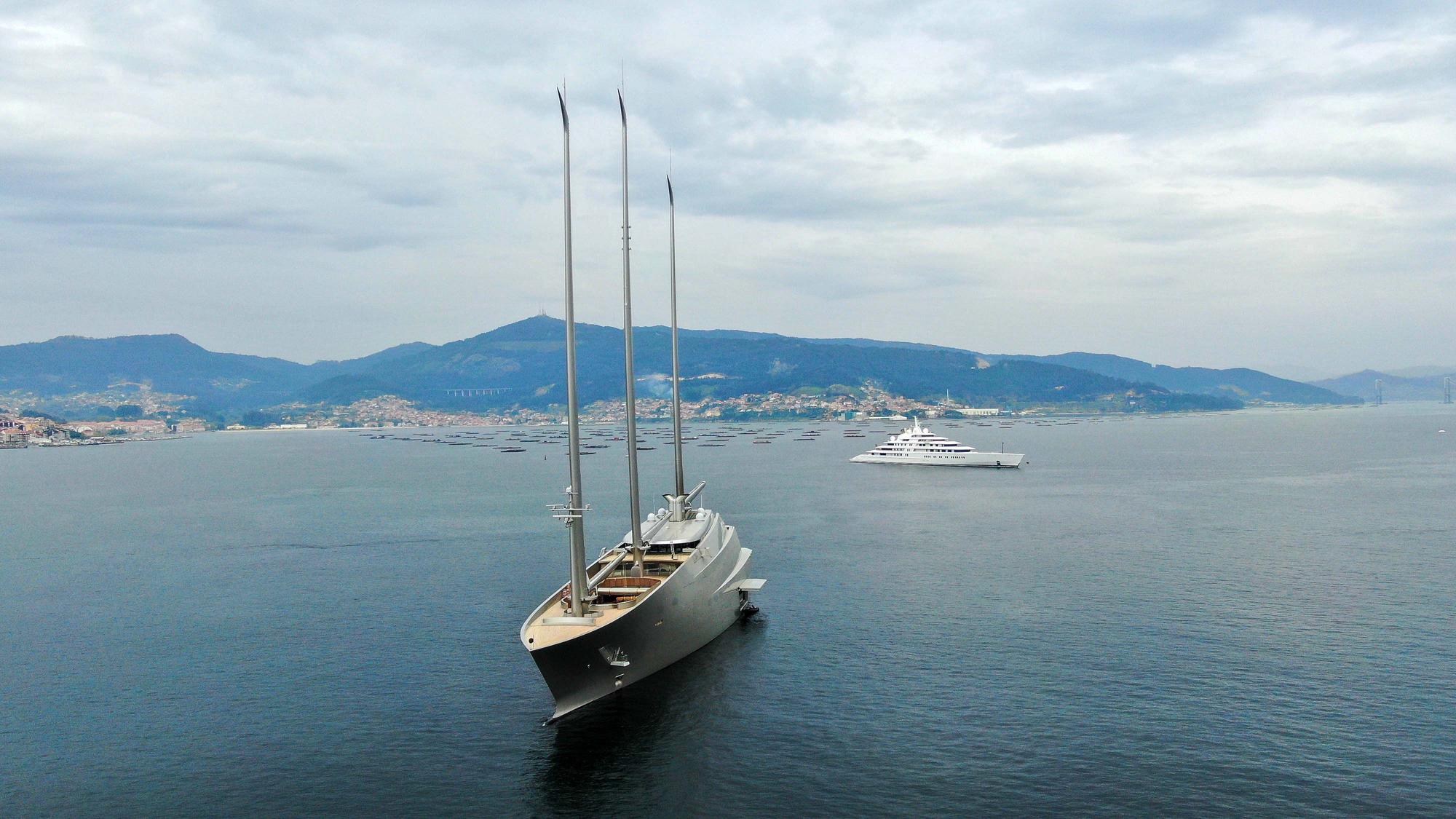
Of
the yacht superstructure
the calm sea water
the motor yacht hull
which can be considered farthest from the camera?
the yacht superstructure

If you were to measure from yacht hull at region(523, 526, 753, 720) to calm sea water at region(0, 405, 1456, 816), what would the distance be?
779 mm

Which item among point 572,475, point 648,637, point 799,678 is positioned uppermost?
point 572,475

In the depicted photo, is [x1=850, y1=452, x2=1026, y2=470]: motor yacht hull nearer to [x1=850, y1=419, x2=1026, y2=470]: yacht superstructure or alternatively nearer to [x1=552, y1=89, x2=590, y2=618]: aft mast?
[x1=850, y1=419, x2=1026, y2=470]: yacht superstructure

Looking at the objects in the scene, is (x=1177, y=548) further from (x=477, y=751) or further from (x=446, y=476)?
(x=446, y=476)

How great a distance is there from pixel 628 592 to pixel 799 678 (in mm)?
6791

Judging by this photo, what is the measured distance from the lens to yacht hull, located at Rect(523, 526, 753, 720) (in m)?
29.6

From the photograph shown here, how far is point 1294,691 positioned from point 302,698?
32.7m

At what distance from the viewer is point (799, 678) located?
34.2 meters

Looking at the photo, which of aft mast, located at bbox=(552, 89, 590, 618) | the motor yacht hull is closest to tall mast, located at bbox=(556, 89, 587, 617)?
aft mast, located at bbox=(552, 89, 590, 618)

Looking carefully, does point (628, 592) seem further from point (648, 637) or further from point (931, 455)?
point (931, 455)

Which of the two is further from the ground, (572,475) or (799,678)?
(572,475)

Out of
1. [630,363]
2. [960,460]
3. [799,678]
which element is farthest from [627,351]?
[960,460]

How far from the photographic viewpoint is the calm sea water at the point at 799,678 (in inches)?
981

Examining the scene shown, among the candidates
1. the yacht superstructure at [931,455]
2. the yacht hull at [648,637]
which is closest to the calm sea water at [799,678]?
the yacht hull at [648,637]
